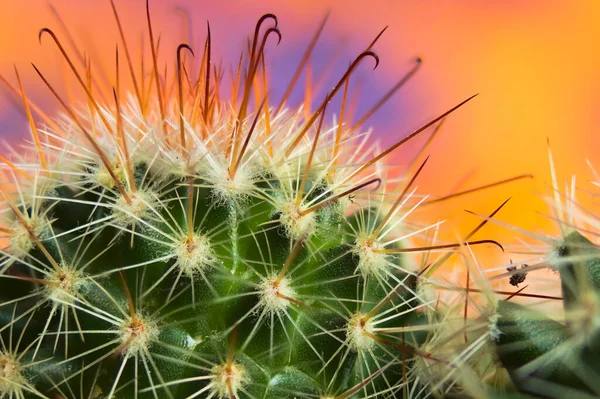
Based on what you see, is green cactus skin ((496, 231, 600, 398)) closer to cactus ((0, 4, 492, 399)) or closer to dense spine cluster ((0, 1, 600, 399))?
dense spine cluster ((0, 1, 600, 399))

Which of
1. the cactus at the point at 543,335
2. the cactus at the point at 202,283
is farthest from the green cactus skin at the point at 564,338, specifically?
the cactus at the point at 202,283

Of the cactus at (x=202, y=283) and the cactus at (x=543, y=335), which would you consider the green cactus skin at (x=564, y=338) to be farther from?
the cactus at (x=202, y=283)

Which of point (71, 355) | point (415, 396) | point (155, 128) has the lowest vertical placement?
point (415, 396)

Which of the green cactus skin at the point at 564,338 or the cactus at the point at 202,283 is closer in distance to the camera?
the green cactus skin at the point at 564,338

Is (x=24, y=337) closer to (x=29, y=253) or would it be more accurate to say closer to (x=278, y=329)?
(x=29, y=253)

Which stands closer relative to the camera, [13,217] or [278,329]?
[278,329]

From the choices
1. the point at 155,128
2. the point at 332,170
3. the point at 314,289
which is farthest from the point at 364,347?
the point at 155,128

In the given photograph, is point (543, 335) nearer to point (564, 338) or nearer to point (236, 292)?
point (564, 338)
